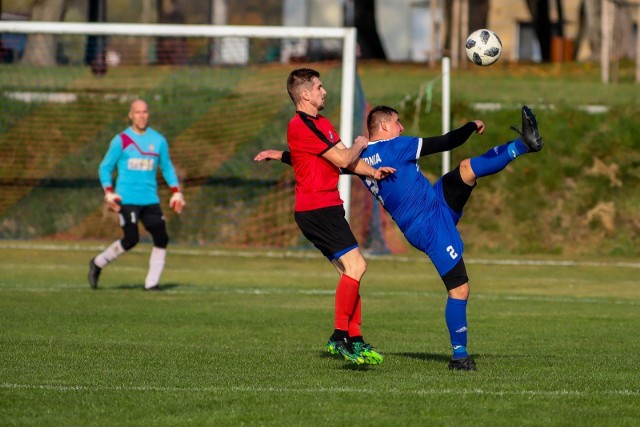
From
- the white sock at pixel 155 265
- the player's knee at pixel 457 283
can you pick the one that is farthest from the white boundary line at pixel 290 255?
the player's knee at pixel 457 283

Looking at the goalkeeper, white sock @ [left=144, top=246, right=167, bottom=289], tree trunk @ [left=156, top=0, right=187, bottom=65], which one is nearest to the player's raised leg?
the goalkeeper

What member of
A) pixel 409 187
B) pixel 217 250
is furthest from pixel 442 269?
pixel 217 250

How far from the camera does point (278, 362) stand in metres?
9.88

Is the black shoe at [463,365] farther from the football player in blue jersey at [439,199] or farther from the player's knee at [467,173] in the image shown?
the player's knee at [467,173]

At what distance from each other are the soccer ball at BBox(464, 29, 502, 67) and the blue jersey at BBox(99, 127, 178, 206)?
5812 millimetres

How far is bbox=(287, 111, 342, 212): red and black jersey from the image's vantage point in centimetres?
992

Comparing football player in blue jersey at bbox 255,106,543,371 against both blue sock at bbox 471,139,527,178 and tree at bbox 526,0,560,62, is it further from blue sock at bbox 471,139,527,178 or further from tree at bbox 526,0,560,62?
tree at bbox 526,0,560,62

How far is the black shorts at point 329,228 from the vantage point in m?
10.0

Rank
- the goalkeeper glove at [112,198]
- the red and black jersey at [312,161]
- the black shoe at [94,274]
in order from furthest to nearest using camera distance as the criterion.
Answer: the black shoe at [94,274]
the goalkeeper glove at [112,198]
the red and black jersey at [312,161]

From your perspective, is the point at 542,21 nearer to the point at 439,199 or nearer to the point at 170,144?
the point at 170,144

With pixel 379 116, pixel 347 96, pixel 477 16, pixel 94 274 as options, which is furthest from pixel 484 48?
pixel 477 16

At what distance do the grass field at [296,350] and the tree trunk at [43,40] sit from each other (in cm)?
1122

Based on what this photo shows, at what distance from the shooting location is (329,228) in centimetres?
1001

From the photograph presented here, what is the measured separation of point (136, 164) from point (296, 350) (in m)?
5.99
